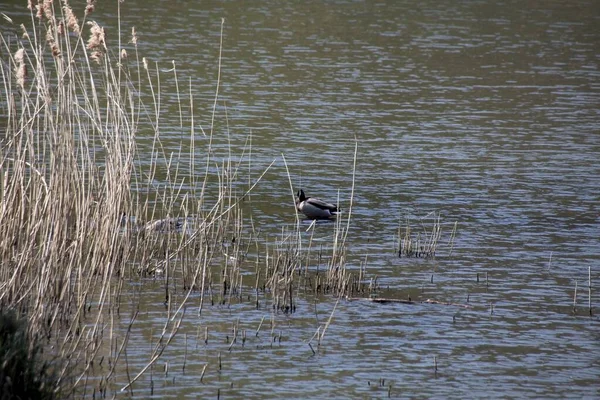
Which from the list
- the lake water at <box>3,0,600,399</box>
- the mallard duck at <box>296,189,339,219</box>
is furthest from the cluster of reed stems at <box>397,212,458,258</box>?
the mallard duck at <box>296,189,339,219</box>

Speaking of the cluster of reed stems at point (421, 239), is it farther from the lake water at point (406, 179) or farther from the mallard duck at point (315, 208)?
the mallard duck at point (315, 208)

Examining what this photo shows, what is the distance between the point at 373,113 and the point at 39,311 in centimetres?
1734

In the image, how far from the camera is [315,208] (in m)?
16.5

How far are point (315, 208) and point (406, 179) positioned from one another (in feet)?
11.3

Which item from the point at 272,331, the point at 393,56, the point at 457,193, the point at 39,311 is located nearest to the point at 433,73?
the point at 393,56

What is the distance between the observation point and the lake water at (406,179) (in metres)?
10.3

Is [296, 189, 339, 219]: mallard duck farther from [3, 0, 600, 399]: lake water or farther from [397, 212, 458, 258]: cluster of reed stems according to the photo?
[397, 212, 458, 258]: cluster of reed stems

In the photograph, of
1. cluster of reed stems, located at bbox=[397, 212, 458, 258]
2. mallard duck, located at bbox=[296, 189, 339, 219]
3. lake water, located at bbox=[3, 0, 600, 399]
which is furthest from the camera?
mallard duck, located at bbox=[296, 189, 339, 219]

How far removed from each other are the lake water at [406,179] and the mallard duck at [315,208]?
21cm

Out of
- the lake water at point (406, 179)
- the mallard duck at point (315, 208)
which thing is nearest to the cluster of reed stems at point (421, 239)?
the lake water at point (406, 179)

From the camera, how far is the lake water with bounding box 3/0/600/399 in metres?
10.3

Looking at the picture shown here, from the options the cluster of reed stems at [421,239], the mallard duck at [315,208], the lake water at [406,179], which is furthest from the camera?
the mallard duck at [315,208]

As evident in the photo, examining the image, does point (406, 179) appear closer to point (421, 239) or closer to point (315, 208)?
point (315, 208)

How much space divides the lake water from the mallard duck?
0.21 meters
